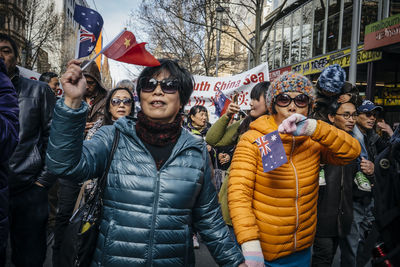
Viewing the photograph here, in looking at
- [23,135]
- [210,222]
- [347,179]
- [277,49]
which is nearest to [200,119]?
[347,179]

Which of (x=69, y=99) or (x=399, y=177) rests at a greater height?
(x=69, y=99)

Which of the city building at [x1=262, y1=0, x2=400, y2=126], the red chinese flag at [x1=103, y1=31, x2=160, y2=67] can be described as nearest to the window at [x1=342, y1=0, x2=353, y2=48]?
the city building at [x1=262, y1=0, x2=400, y2=126]

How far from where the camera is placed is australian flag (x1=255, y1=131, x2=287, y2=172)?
2.06 m

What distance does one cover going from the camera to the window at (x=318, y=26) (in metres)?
16.2

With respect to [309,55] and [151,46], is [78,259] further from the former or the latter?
[151,46]

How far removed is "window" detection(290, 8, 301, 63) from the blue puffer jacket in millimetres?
18017

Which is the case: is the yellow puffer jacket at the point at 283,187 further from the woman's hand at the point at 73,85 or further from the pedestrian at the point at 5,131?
the pedestrian at the point at 5,131

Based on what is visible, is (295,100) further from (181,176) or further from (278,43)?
(278,43)

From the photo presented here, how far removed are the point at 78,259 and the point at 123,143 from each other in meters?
0.65

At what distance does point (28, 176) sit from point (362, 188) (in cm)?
336

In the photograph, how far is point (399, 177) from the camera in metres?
1.51

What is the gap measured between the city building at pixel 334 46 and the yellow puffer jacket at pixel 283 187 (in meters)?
6.26

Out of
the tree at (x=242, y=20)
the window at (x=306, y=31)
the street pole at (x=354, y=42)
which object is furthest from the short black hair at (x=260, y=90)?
the window at (x=306, y=31)

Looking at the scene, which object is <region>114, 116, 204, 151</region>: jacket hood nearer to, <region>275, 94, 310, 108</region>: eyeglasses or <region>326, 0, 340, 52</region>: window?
<region>275, 94, 310, 108</region>: eyeglasses
